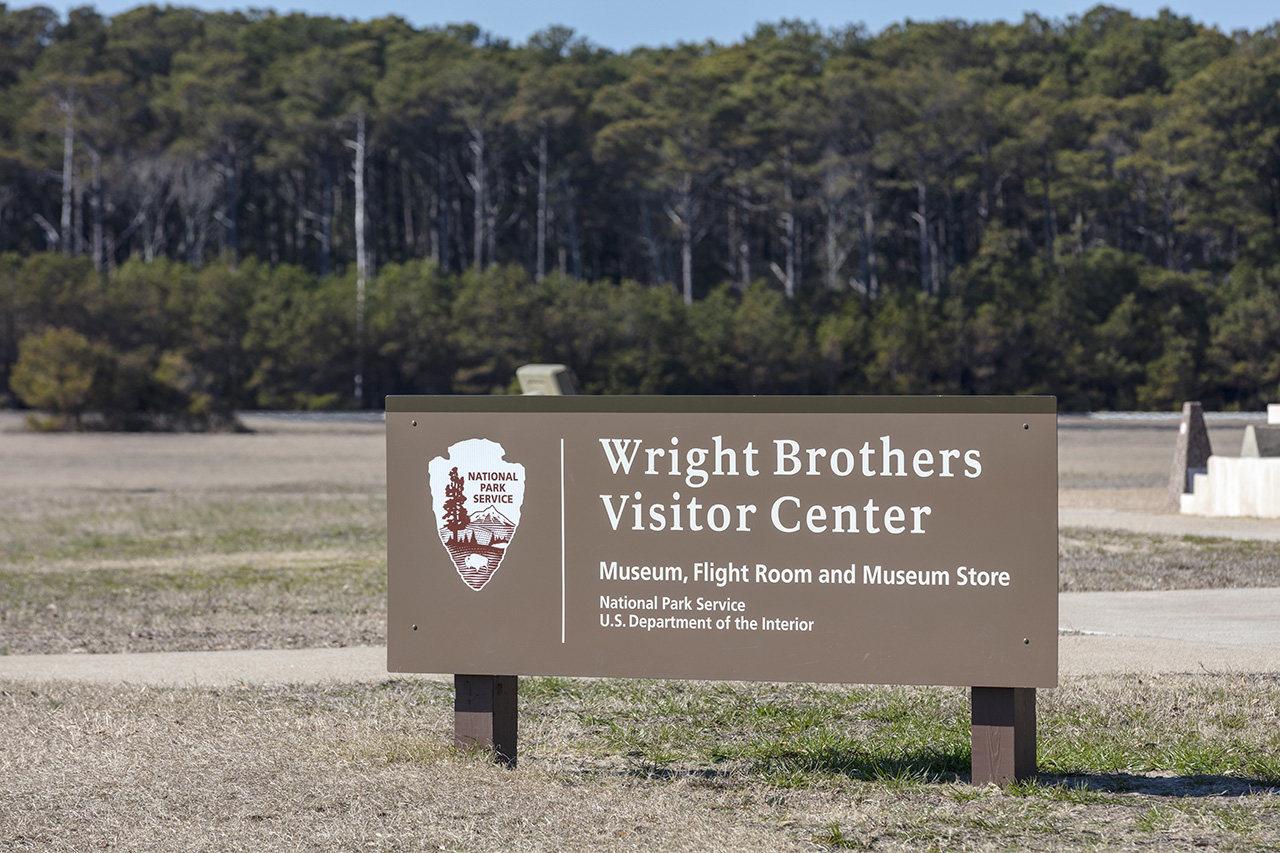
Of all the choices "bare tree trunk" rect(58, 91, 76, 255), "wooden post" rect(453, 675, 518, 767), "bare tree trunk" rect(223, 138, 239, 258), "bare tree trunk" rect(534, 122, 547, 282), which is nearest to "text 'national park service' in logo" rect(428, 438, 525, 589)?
"wooden post" rect(453, 675, 518, 767)

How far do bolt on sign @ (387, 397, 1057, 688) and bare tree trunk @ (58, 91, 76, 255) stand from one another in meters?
83.6

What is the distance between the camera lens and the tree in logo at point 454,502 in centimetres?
589

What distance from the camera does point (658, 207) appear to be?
91.9 m

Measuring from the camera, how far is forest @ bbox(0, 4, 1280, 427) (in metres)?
72.6

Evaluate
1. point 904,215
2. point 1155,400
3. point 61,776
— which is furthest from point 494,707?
point 904,215

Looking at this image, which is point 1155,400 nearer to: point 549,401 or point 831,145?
point 831,145

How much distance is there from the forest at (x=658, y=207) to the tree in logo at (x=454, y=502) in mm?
63060

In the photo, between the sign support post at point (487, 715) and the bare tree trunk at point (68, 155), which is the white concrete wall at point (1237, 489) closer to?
the sign support post at point (487, 715)

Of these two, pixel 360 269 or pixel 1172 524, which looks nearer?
pixel 1172 524

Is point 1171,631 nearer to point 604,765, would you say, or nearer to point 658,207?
point 604,765

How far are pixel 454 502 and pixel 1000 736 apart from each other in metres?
2.36

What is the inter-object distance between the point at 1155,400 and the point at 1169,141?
52.1 feet

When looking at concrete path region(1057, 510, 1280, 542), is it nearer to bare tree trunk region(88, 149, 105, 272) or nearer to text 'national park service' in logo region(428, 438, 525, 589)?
text 'national park service' in logo region(428, 438, 525, 589)

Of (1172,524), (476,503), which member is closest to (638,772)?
(476,503)
